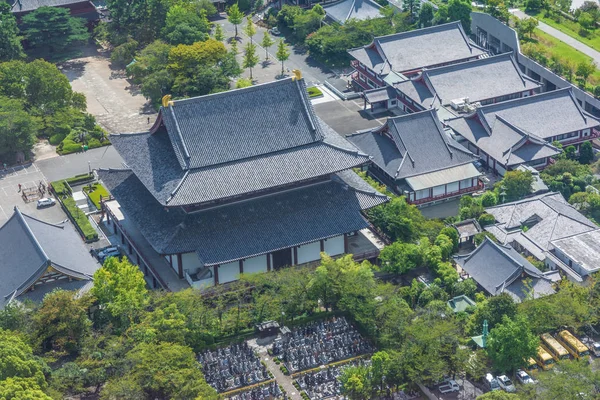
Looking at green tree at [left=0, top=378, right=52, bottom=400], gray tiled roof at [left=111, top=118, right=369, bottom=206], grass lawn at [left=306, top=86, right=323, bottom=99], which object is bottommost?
grass lawn at [left=306, top=86, right=323, bottom=99]

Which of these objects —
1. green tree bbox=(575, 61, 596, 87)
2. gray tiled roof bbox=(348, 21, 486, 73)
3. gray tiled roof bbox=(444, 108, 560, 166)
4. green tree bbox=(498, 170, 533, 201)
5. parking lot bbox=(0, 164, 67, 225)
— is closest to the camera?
green tree bbox=(498, 170, 533, 201)

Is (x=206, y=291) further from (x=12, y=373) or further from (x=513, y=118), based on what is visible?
(x=513, y=118)

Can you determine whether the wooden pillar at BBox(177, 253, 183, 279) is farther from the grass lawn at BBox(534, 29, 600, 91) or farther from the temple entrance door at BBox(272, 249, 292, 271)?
the grass lawn at BBox(534, 29, 600, 91)

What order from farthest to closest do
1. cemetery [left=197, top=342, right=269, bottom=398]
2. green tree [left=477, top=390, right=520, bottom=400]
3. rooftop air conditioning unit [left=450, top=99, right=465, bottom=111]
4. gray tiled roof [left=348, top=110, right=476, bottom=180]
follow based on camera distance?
rooftop air conditioning unit [left=450, top=99, right=465, bottom=111] < gray tiled roof [left=348, top=110, right=476, bottom=180] < cemetery [left=197, top=342, right=269, bottom=398] < green tree [left=477, top=390, right=520, bottom=400]

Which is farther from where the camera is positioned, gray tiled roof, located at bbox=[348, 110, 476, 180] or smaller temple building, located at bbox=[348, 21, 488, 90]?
smaller temple building, located at bbox=[348, 21, 488, 90]

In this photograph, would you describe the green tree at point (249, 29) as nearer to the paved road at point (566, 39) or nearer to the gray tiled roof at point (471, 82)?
the gray tiled roof at point (471, 82)

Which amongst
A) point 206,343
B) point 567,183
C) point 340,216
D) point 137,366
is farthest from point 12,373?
point 567,183

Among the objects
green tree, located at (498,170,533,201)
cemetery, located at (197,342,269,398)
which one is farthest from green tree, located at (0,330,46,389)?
green tree, located at (498,170,533,201)
